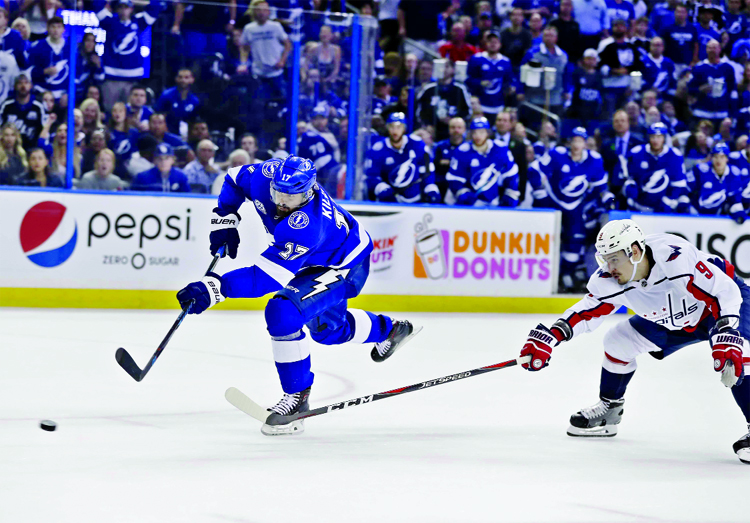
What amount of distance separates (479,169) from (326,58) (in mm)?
1521

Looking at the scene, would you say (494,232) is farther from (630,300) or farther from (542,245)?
(630,300)

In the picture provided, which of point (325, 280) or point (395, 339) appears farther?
point (395, 339)

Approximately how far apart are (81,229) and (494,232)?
3.26 metres

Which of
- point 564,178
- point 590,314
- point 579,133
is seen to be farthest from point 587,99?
point 590,314

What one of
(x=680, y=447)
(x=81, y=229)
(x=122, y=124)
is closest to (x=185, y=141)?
(x=122, y=124)

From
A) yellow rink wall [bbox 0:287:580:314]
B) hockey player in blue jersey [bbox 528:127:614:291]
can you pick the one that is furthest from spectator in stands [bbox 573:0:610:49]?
yellow rink wall [bbox 0:287:580:314]

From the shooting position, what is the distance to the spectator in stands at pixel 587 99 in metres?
8.99

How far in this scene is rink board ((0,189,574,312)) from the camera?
7.62 m

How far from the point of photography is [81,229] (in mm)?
7699

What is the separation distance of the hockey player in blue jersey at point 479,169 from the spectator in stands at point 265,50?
1546mm

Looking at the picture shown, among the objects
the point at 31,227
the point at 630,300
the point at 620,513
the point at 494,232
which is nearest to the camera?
the point at 620,513

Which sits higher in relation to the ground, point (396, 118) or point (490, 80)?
point (490, 80)

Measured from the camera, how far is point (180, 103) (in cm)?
789

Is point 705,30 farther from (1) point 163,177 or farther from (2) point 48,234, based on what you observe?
(2) point 48,234
